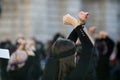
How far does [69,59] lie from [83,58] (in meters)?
0.24

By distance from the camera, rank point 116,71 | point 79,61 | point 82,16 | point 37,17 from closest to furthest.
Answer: point 79,61
point 82,16
point 116,71
point 37,17

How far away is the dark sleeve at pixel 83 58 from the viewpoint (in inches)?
225

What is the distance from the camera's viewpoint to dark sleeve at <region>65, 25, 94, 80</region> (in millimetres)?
5711

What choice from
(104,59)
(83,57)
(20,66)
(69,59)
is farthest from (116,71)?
(69,59)

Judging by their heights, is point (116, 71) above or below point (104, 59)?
below

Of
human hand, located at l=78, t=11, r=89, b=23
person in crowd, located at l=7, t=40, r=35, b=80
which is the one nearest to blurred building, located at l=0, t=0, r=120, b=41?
person in crowd, located at l=7, t=40, r=35, b=80

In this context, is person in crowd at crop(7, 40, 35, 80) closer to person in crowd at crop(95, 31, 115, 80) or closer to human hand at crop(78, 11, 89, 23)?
human hand at crop(78, 11, 89, 23)

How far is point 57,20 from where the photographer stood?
27.8 meters

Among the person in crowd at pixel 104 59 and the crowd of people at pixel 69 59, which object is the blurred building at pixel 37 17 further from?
the person in crowd at pixel 104 59

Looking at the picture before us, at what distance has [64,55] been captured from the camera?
18.6 feet

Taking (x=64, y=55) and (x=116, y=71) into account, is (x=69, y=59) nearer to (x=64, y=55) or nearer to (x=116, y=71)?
(x=64, y=55)

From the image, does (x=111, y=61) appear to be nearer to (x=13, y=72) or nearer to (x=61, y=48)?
(x=13, y=72)

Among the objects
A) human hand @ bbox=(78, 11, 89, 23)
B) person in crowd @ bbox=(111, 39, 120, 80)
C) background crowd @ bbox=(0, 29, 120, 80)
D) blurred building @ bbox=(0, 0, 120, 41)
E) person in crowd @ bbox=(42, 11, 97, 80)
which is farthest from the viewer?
blurred building @ bbox=(0, 0, 120, 41)

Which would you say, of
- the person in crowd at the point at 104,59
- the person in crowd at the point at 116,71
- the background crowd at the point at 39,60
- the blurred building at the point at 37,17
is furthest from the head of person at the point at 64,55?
the blurred building at the point at 37,17
